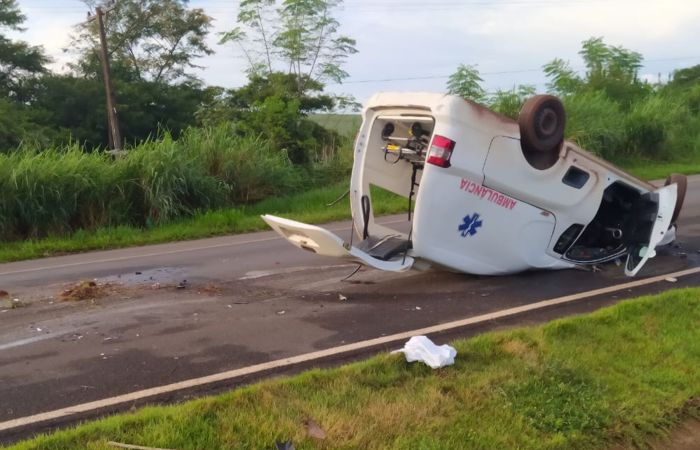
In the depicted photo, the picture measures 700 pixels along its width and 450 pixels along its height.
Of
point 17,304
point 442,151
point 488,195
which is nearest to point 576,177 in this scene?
point 488,195

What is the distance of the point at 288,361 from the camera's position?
5.14 m

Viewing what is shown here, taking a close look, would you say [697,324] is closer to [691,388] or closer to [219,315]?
[691,388]

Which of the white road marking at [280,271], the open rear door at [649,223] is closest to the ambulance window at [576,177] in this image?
the open rear door at [649,223]

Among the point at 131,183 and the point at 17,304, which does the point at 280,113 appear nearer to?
the point at 131,183

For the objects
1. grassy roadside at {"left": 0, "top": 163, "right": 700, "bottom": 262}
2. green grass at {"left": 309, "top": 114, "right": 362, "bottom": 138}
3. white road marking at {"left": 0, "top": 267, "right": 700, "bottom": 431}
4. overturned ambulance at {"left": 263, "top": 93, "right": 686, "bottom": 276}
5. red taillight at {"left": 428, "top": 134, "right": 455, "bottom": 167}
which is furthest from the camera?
green grass at {"left": 309, "top": 114, "right": 362, "bottom": 138}

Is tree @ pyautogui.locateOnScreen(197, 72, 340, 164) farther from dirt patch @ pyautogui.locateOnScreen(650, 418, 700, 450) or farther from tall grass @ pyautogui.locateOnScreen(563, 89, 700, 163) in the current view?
dirt patch @ pyautogui.locateOnScreen(650, 418, 700, 450)

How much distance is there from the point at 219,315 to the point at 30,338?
161 cm

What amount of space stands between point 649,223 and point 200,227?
27.7 ft

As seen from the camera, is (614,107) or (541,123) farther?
(614,107)

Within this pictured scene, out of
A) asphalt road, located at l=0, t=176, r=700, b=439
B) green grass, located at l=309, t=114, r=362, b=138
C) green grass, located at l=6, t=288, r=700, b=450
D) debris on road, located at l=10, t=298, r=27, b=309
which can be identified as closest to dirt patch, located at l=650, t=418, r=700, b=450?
green grass, located at l=6, t=288, r=700, b=450

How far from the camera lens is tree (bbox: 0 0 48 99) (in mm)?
35000

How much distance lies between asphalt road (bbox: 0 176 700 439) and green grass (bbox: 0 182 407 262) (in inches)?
99.3

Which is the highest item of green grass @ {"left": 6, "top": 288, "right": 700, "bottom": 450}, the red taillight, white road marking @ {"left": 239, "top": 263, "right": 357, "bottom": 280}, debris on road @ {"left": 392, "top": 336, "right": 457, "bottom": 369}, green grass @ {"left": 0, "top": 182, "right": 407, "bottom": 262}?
the red taillight

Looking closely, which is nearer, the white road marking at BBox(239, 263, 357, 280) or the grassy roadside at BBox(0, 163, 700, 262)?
the white road marking at BBox(239, 263, 357, 280)
